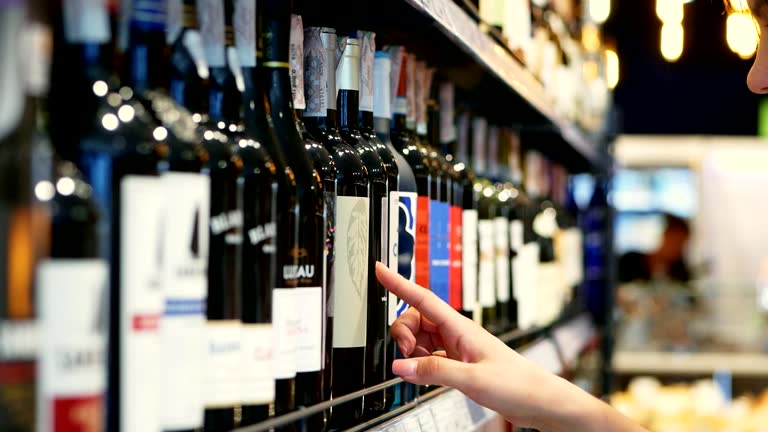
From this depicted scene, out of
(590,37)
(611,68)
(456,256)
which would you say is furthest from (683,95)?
(456,256)

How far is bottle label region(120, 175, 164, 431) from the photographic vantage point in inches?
30.1

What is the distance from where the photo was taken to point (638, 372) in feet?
15.8

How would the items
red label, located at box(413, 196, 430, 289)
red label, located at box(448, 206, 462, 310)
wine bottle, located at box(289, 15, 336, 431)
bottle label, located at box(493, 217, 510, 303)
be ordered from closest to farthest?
wine bottle, located at box(289, 15, 336, 431) < red label, located at box(413, 196, 430, 289) < red label, located at box(448, 206, 462, 310) < bottle label, located at box(493, 217, 510, 303)

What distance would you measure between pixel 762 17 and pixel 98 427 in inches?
48.4

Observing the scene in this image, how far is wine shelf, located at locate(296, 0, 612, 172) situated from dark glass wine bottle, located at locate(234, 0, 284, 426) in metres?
0.30

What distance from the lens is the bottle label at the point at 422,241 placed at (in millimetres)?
1500

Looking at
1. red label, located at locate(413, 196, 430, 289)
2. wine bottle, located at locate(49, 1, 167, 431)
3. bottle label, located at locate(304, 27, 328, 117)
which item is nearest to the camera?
wine bottle, located at locate(49, 1, 167, 431)

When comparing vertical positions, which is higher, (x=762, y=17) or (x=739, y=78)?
(x=739, y=78)

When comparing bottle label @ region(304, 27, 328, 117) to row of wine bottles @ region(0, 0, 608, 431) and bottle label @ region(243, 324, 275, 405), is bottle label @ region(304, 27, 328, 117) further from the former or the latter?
bottle label @ region(243, 324, 275, 405)

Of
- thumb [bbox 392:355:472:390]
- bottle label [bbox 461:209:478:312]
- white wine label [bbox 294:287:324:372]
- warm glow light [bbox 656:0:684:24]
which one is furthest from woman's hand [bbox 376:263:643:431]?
warm glow light [bbox 656:0:684:24]

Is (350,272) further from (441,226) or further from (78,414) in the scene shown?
(78,414)

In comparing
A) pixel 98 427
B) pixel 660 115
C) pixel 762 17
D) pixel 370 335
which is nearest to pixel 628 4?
pixel 660 115

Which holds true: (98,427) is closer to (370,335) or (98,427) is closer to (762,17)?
(370,335)

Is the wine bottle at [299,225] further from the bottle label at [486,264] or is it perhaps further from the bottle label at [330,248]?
the bottle label at [486,264]
